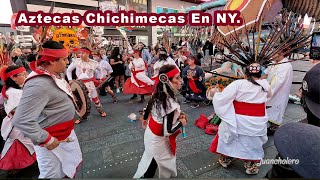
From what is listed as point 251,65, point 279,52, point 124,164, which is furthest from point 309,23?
point 124,164

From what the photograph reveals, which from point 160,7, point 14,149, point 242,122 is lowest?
point 14,149

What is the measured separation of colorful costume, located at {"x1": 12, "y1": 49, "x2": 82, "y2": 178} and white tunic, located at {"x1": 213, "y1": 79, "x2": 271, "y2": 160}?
167cm

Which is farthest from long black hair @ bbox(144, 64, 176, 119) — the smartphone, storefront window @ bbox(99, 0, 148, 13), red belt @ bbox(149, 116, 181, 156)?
storefront window @ bbox(99, 0, 148, 13)

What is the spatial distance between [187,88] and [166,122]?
3.89m

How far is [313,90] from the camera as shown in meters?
0.97

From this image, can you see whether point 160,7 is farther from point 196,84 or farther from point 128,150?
point 128,150

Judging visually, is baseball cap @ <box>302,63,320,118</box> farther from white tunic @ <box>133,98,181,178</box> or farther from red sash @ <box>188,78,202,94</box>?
red sash @ <box>188,78,202,94</box>

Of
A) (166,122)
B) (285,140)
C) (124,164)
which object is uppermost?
(285,140)

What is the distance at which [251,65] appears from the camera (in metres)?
2.23

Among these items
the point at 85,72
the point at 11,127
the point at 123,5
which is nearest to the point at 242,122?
the point at 11,127

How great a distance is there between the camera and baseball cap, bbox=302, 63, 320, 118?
3.14 ft

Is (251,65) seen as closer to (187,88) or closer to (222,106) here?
(222,106)

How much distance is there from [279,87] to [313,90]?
256 cm

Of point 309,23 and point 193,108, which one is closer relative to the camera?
point 309,23
